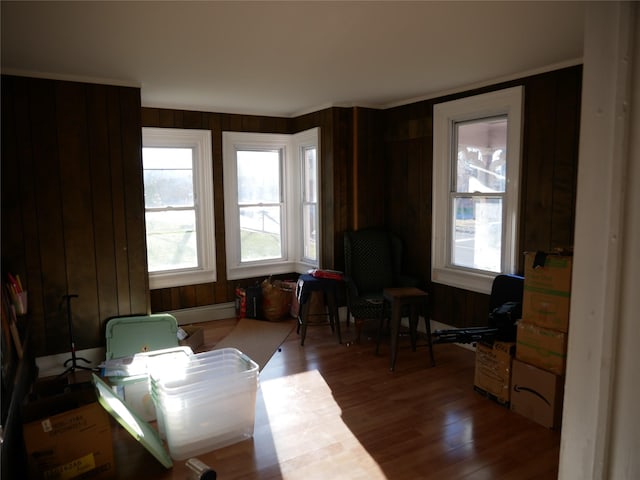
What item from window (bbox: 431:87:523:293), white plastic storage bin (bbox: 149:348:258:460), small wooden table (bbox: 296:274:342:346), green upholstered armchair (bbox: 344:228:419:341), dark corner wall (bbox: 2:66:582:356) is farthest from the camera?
green upholstered armchair (bbox: 344:228:419:341)

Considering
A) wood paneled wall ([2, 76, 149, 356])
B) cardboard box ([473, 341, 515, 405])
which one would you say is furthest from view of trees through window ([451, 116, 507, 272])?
wood paneled wall ([2, 76, 149, 356])

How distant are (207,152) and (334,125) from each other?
1.46 metres

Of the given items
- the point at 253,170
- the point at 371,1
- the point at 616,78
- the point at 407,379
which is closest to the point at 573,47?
the point at 371,1

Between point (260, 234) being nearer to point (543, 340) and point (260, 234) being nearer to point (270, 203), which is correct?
point (270, 203)

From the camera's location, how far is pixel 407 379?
11.8 ft

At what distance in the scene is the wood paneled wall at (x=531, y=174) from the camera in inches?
130

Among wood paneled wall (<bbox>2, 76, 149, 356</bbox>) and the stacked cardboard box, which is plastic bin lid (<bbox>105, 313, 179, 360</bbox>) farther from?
the stacked cardboard box

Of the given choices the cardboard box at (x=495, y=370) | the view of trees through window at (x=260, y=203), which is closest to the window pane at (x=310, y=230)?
the view of trees through window at (x=260, y=203)

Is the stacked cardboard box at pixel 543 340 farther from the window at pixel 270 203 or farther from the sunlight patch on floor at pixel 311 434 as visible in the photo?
the window at pixel 270 203

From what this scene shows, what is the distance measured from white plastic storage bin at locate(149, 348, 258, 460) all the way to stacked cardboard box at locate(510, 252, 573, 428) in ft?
5.72

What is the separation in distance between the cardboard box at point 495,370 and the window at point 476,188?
82 cm

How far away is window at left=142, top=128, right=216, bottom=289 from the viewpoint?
4.91 meters

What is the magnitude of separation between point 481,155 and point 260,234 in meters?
2.75

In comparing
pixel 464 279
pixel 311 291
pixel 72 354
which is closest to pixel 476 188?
pixel 464 279
